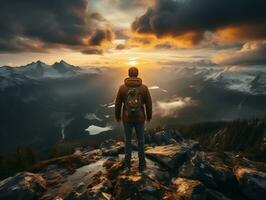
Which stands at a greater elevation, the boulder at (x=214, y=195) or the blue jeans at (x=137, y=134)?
the blue jeans at (x=137, y=134)

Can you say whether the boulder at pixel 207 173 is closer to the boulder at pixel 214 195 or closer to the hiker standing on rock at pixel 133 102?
the boulder at pixel 214 195

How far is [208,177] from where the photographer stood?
20.6 meters

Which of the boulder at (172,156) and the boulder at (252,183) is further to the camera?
the boulder at (172,156)

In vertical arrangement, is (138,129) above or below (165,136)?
above

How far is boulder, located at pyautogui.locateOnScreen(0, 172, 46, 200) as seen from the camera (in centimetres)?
1814

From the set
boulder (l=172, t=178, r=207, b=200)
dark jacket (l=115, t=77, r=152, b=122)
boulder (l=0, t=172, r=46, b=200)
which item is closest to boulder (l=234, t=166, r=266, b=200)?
boulder (l=172, t=178, r=207, b=200)

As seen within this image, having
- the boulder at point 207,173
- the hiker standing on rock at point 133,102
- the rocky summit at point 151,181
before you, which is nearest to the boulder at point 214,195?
the rocky summit at point 151,181

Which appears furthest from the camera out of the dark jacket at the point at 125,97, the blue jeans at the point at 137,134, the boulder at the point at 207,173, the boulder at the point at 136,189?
the boulder at the point at 207,173

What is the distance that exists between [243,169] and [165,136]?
31.2 metres

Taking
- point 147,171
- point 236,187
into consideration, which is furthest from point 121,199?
point 236,187

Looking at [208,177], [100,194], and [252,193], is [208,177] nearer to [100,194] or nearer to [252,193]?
[252,193]

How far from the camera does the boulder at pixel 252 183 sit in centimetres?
1892

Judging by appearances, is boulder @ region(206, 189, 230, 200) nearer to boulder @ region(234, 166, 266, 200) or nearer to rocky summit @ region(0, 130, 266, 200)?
rocky summit @ region(0, 130, 266, 200)

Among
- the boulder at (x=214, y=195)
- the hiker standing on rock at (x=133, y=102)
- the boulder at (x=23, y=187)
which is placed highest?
the hiker standing on rock at (x=133, y=102)
